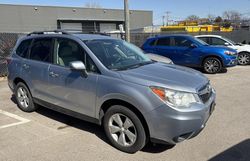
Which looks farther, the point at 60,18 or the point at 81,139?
the point at 60,18

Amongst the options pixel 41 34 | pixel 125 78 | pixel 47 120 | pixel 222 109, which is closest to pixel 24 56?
pixel 41 34

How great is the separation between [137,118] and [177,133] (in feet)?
1.93

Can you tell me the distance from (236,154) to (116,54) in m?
2.47

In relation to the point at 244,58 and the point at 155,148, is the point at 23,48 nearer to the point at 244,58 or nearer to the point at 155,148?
the point at 155,148

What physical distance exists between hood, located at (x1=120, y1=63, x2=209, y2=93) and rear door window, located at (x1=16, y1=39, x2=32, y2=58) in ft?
9.09

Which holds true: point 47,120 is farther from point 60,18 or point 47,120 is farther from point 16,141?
point 60,18

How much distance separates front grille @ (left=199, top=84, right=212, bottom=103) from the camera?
3.91 m

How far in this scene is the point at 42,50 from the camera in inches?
215

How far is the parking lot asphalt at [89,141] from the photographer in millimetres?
3969

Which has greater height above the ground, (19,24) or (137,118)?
(19,24)

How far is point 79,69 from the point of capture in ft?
14.1

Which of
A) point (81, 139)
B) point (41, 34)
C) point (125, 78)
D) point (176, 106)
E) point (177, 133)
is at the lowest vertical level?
point (81, 139)

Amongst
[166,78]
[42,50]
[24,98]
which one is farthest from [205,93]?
[24,98]

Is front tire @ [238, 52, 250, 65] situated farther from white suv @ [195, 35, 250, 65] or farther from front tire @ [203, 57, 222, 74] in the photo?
front tire @ [203, 57, 222, 74]
